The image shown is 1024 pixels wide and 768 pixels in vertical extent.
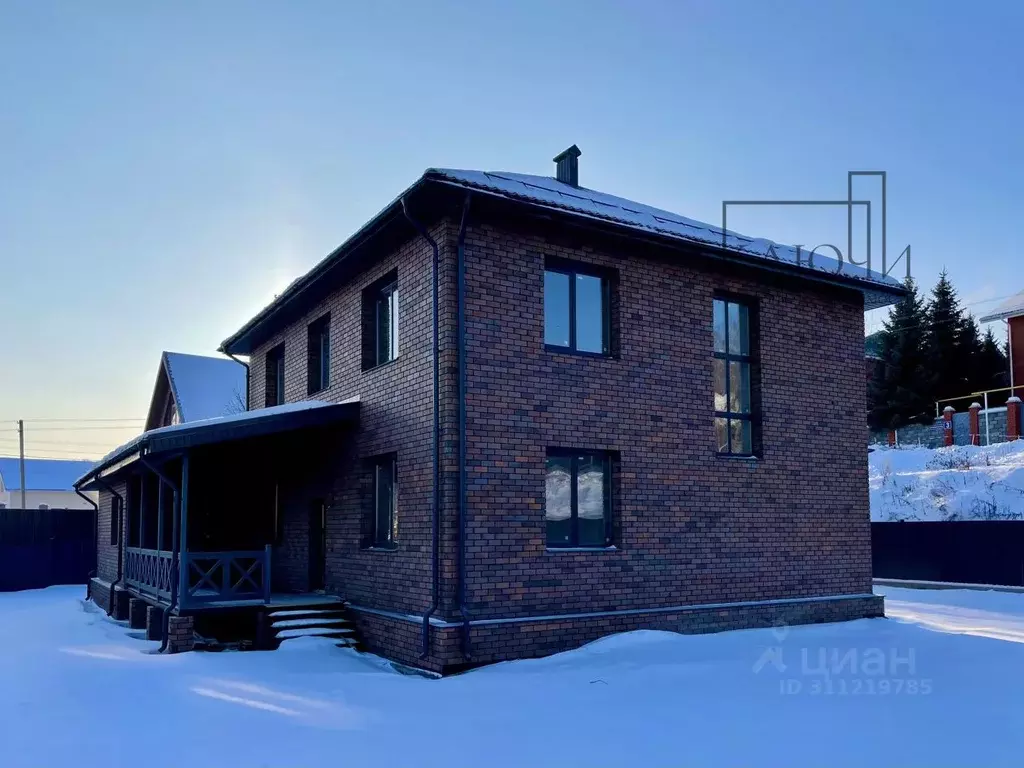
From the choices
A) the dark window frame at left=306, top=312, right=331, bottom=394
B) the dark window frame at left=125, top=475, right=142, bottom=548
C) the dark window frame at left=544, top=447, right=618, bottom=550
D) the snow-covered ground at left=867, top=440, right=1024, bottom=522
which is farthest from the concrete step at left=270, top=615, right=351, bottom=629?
the snow-covered ground at left=867, top=440, right=1024, bottom=522

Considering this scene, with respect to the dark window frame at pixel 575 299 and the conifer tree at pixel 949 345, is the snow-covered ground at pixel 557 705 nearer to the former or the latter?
the dark window frame at pixel 575 299

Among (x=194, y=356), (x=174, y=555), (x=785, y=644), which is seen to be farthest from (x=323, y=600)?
(x=194, y=356)

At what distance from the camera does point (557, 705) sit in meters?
7.74

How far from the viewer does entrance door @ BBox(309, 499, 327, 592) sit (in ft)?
44.2

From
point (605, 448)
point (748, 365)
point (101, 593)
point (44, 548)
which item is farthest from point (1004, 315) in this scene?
point (44, 548)

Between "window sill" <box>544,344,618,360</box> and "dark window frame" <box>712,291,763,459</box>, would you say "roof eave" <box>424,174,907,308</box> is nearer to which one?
"dark window frame" <box>712,291,763,459</box>

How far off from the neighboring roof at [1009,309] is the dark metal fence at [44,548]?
2843 centimetres

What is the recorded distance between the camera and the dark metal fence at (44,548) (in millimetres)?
24011

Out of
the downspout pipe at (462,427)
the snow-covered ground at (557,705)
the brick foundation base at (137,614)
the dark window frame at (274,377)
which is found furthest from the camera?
the dark window frame at (274,377)

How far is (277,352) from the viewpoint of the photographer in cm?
1638

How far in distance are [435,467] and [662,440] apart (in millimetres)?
3143

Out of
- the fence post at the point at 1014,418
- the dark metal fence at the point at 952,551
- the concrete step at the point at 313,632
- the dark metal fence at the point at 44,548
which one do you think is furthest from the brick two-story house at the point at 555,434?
the fence post at the point at 1014,418

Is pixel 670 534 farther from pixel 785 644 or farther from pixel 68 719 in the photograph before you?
pixel 68 719

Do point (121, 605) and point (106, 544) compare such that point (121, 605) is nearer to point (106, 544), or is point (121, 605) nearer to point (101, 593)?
point (101, 593)
